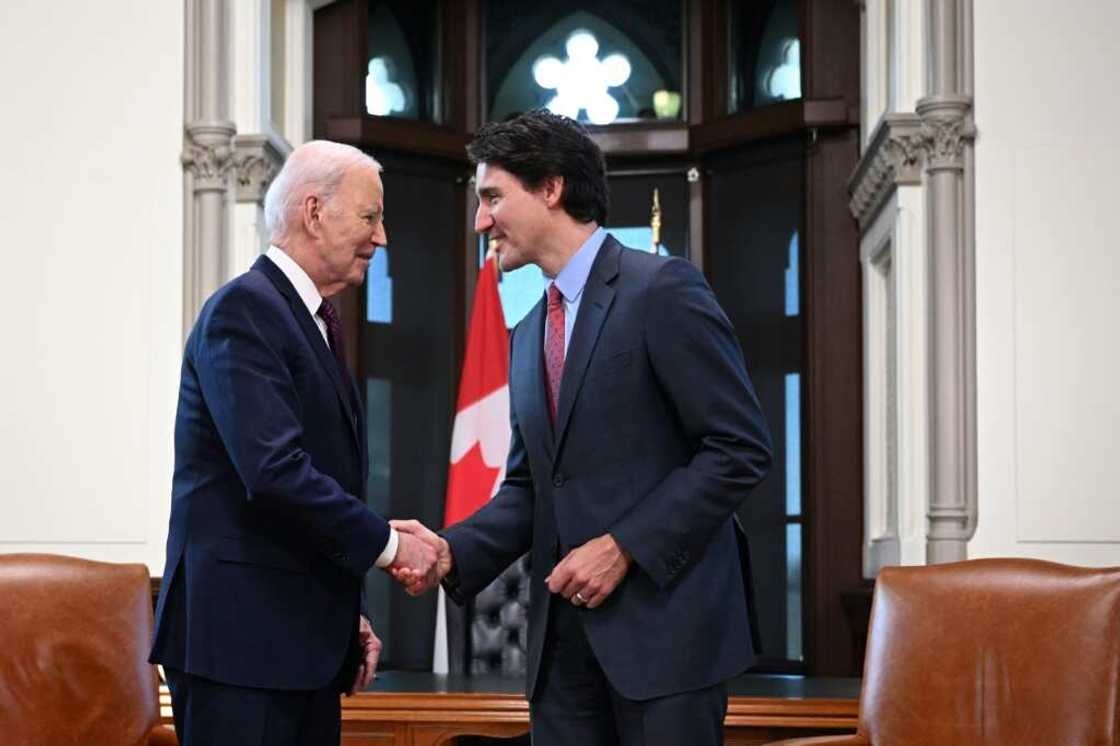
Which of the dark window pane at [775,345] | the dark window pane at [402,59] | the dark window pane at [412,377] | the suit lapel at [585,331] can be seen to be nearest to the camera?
the suit lapel at [585,331]

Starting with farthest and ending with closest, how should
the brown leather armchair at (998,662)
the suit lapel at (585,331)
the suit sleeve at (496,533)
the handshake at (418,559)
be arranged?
1. the brown leather armchair at (998,662)
2. the suit sleeve at (496,533)
3. the handshake at (418,559)
4. the suit lapel at (585,331)

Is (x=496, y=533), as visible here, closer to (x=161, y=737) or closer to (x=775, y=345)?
(x=161, y=737)

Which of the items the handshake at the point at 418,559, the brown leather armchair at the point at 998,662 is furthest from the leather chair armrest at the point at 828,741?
the handshake at the point at 418,559

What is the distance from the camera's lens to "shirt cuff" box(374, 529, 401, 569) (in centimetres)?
293

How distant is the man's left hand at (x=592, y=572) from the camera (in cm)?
265

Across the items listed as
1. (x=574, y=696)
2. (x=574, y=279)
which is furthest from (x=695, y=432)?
(x=574, y=696)

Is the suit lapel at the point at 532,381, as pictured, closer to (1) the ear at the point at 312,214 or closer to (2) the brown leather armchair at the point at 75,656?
(1) the ear at the point at 312,214

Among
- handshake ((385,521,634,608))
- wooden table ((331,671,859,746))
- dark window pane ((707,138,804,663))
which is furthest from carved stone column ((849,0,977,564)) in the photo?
handshake ((385,521,634,608))

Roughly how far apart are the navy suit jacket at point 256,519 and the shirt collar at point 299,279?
0.26 feet

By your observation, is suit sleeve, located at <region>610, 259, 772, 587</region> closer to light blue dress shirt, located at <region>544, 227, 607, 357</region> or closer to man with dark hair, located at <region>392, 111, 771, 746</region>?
man with dark hair, located at <region>392, 111, 771, 746</region>

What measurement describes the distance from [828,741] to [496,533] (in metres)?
1.06

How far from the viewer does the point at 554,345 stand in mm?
2900

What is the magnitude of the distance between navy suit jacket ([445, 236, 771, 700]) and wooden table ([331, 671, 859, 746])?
1.17 m

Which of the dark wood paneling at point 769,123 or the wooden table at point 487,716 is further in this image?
the dark wood paneling at point 769,123
